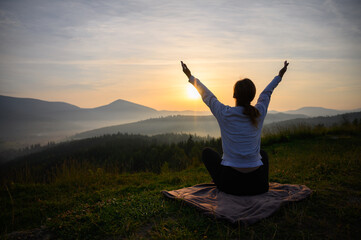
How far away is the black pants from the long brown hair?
914 millimetres

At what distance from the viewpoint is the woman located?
3139 millimetres

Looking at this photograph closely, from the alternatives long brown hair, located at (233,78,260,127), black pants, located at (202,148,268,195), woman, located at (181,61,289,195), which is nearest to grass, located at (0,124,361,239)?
black pants, located at (202,148,268,195)

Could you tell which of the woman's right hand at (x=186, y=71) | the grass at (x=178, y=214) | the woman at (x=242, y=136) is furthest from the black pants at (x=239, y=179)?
the woman's right hand at (x=186, y=71)

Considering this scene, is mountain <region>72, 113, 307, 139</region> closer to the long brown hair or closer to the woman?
the woman

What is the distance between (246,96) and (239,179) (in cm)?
144

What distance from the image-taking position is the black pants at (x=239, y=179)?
344 centimetres

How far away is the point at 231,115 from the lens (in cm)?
313

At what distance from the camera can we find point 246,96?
3174 millimetres

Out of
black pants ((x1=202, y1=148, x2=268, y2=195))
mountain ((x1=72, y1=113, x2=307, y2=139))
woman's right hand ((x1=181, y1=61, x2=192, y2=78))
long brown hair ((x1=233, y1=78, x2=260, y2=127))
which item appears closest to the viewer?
long brown hair ((x1=233, y1=78, x2=260, y2=127))

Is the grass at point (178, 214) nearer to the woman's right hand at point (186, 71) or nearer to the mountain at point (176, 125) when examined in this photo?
the woman's right hand at point (186, 71)

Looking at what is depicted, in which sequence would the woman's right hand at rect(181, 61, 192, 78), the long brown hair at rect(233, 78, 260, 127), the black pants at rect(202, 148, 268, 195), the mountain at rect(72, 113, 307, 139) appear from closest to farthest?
the long brown hair at rect(233, 78, 260, 127), the black pants at rect(202, 148, 268, 195), the woman's right hand at rect(181, 61, 192, 78), the mountain at rect(72, 113, 307, 139)

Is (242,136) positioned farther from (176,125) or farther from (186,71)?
(176,125)

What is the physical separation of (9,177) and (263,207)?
8.87 meters

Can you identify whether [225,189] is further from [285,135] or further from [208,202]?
[285,135]
